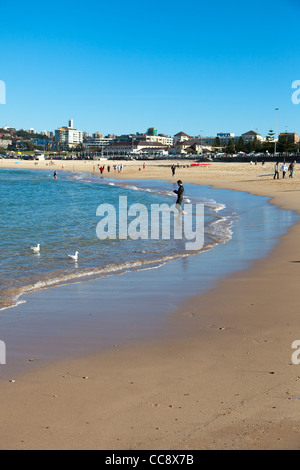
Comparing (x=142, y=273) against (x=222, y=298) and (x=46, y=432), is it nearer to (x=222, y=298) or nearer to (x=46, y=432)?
(x=222, y=298)

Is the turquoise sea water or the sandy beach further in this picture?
the turquoise sea water

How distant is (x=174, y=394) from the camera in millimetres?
3820

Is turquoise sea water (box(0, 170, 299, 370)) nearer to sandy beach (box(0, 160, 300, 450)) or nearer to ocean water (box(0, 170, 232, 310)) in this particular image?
ocean water (box(0, 170, 232, 310))

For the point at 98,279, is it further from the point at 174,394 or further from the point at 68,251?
the point at 174,394

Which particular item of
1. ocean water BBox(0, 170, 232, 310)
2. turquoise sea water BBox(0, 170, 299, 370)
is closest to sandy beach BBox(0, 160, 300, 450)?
turquoise sea water BBox(0, 170, 299, 370)

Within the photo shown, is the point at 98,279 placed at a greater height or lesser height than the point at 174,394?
lesser

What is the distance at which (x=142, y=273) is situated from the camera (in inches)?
358

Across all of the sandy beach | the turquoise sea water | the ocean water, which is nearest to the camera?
the sandy beach

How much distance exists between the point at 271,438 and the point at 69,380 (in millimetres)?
1813

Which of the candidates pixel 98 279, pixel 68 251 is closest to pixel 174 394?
pixel 98 279

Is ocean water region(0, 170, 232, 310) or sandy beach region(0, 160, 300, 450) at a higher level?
sandy beach region(0, 160, 300, 450)

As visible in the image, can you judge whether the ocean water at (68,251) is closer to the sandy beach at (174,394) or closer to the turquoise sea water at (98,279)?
the turquoise sea water at (98,279)

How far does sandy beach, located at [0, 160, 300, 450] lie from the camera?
10.5ft
